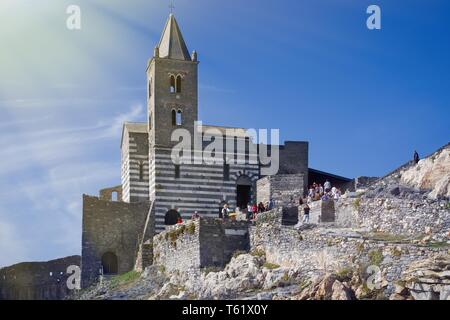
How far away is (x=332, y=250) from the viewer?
46031mm

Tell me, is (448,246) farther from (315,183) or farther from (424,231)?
(315,183)

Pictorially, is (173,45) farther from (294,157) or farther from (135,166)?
(294,157)

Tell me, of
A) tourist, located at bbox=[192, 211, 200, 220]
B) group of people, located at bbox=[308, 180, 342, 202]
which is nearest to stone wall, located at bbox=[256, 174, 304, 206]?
group of people, located at bbox=[308, 180, 342, 202]

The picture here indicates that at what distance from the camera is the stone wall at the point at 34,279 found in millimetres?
64125

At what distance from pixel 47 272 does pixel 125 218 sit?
18.7ft

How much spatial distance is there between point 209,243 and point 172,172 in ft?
44.7

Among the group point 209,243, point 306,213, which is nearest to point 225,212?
point 306,213

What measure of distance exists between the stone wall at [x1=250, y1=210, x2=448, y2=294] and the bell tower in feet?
49.9

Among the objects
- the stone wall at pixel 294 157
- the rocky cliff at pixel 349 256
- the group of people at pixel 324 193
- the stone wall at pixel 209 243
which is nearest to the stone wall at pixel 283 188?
the group of people at pixel 324 193

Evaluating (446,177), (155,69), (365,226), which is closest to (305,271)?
(365,226)

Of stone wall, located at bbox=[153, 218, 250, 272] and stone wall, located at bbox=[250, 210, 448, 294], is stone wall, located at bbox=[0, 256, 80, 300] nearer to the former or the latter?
stone wall, located at bbox=[153, 218, 250, 272]
